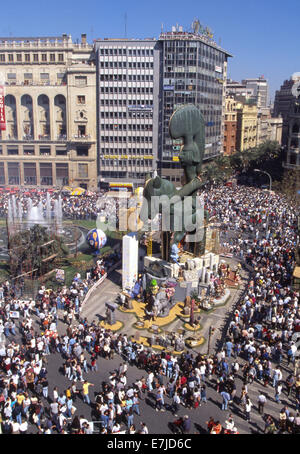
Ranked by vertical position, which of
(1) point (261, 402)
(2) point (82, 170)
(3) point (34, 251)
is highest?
(2) point (82, 170)

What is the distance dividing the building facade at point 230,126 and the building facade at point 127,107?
2639 cm

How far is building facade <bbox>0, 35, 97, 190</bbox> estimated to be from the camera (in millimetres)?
76000

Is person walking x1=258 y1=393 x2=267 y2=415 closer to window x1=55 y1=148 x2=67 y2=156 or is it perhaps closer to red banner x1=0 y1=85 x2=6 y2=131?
red banner x1=0 y1=85 x2=6 y2=131

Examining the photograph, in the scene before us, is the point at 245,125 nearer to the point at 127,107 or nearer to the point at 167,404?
the point at 127,107

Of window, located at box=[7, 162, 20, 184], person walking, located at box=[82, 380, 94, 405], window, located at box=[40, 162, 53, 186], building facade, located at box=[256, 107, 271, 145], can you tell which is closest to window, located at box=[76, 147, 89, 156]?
window, located at box=[40, 162, 53, 186]

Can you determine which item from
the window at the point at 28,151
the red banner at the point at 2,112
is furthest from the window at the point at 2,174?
the red banner at the point at 2,112

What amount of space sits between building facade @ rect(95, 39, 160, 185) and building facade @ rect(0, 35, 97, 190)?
81.4 inches

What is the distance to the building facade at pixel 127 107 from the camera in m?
74.0

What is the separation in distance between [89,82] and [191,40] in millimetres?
18631

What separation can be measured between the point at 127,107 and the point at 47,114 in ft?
49.3

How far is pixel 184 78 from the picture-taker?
74.6 meters

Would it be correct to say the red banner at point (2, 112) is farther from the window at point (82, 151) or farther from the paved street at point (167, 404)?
the paved street at point (167, 404)

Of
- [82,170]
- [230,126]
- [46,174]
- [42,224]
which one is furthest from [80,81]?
[42,224]

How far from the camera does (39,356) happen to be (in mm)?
22125
